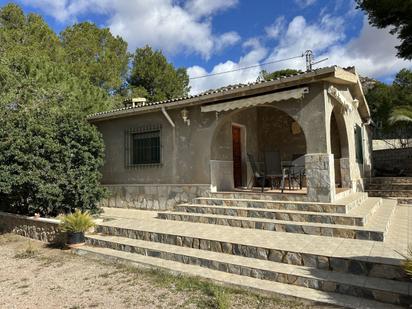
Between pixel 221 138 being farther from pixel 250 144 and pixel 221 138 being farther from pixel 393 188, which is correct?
pixel 393 188

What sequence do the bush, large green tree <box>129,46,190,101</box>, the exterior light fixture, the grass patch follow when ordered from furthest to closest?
large green tree <box>129,46,190,101</box> < the exterior light fixture < the bush < the grass patch

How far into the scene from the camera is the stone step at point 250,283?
5070 millimetres

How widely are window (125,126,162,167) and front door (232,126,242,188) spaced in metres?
3.39

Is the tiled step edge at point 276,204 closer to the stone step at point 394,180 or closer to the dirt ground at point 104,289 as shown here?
the dirt ground at point 104,289

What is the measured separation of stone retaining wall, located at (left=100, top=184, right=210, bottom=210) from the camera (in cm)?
1256

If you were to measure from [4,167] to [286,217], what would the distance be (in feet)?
31.4

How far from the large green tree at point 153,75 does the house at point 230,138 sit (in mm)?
18638

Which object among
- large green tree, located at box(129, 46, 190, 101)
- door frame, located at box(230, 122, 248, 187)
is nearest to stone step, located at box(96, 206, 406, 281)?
door frame, located at box(230, 122, 248, 187)

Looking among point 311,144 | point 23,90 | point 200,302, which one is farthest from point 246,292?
point 23,90

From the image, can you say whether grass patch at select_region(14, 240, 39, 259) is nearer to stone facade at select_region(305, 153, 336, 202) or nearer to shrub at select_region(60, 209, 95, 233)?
shrub at select_region(60, 209, 95, 233)

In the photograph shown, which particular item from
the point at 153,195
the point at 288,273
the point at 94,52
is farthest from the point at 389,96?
the point at 288,273

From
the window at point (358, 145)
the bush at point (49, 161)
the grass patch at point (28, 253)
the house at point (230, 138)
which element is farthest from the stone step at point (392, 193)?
the grass patch at point (28, 253)

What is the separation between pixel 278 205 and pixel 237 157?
15.6ft

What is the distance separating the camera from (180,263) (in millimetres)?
7344
